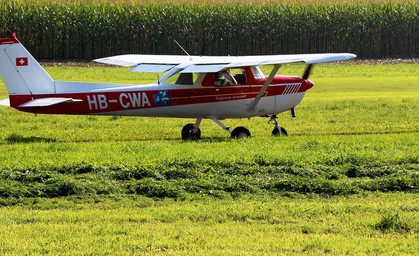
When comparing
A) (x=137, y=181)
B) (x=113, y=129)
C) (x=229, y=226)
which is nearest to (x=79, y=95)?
(x=113, y=129)

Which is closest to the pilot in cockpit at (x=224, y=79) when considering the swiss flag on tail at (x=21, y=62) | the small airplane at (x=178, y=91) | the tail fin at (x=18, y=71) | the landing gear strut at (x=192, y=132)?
the small airplane at (x=178, y=91)

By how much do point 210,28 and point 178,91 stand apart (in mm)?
33594

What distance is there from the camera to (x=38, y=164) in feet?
36.4

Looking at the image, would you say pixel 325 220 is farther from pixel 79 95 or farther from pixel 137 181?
pixel 79 95

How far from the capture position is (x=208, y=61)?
16047mm

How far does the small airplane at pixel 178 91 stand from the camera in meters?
14.8

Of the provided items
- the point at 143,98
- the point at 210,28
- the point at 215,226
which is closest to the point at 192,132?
the point at 143,98

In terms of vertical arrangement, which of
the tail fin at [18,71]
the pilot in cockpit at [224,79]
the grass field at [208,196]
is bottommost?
the grass field at [208,196]

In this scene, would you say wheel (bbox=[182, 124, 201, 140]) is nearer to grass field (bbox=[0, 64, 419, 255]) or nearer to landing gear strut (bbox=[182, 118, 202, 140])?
landing gear strut (bbox=[182, 118, 202, 140])

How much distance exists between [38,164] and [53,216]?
265 cm

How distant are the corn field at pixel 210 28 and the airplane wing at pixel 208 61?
101 ft

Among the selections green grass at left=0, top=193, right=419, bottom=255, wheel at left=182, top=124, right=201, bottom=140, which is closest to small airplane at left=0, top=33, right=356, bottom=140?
wheel at left=182, top=124, right=201, bottom=140

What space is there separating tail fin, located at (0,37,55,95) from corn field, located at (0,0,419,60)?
32.7 m

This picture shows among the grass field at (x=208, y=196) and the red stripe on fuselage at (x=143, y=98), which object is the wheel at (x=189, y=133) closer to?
the grass field at (x=208, y=196)
